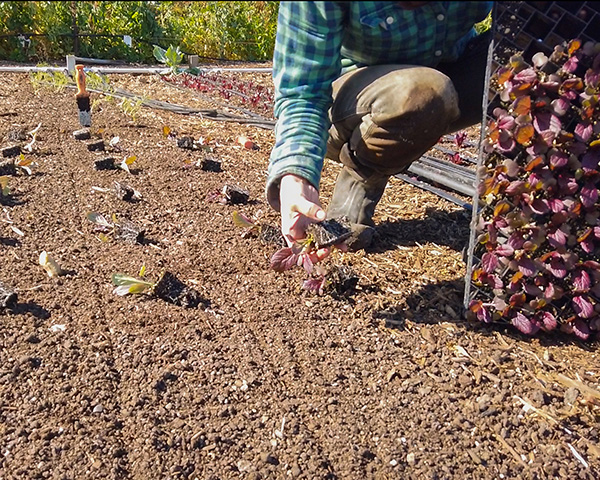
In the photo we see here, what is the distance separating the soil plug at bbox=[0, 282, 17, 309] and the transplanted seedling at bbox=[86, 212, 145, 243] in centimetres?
57

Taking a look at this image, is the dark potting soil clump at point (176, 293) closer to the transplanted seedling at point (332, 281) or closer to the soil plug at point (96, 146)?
the transplanted seedling at point (332, 281)

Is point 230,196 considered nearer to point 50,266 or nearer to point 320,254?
point 50,266

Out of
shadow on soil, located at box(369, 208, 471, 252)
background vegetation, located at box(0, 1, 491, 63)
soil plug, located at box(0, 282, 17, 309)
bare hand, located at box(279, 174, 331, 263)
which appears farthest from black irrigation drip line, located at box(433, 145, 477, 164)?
background vegetation, located at box(0, 1, 491, 63)

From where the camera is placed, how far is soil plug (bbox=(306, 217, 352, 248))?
2.06 meters

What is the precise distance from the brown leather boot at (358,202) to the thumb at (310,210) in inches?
38.5

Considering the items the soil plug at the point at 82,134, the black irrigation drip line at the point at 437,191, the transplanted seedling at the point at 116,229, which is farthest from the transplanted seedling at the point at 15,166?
the black irrigation drip line at the point at 437,191

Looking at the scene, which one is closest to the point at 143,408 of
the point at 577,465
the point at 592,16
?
the point at 577,465

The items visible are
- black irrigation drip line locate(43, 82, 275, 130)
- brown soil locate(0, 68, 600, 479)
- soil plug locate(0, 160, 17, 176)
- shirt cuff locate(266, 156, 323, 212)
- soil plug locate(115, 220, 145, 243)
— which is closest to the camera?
brown soil locate(0, 68, 600, 479)

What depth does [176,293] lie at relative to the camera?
2.27 meters

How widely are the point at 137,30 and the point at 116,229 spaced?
5306mm

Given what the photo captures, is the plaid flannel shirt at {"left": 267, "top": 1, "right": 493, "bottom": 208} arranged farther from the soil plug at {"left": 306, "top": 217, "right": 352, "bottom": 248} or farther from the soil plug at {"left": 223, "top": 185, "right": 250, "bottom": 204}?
the soil plug at {"left": 223, "top": 185, "right": 250, "bottom": 204}

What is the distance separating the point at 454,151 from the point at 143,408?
299 cm

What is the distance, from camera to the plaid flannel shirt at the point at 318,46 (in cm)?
184

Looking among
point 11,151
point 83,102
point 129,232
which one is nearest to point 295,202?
point 129,232
